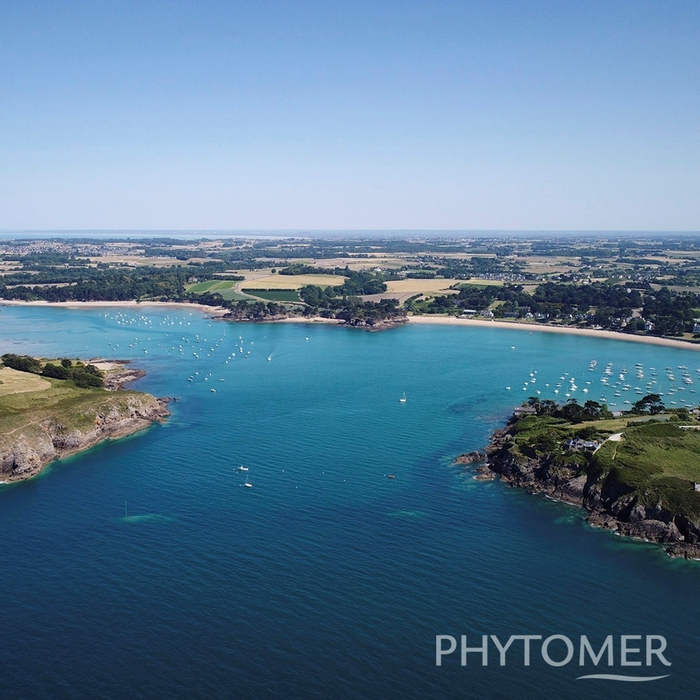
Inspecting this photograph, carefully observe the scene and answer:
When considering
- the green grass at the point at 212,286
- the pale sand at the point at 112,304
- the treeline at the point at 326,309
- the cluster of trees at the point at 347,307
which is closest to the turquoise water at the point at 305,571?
the cluster of trees at the point at 347,307

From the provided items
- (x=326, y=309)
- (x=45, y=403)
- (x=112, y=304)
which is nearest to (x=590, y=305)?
(x=326, y=309)

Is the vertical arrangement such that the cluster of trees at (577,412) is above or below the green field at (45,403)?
below

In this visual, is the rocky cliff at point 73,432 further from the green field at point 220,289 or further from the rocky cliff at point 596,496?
the green field at point 220,289

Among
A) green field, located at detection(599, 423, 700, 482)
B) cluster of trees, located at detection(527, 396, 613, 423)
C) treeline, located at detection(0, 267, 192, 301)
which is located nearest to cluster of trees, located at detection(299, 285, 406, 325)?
treeline, located at detection(0, 267, 192, 301)

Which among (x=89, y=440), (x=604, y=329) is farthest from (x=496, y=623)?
(x=604, y=329)

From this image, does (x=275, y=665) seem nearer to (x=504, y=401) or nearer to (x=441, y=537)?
(x=441, y=537)

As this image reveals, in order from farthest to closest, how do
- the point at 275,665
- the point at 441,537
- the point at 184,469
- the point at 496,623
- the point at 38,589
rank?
1. the point at 184,469
2. the point at 441,537
3. the point at 38,589
4. the point at 496,623
5. the point at 275,665

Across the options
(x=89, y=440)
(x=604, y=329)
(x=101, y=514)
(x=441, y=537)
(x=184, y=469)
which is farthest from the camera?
(x=604, y=329)
